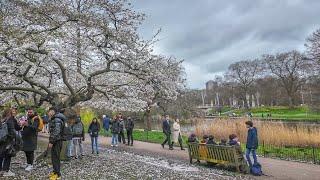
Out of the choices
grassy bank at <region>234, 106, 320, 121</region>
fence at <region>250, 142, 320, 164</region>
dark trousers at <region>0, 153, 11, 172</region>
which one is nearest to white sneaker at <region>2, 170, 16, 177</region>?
dark trousers at <region>0, 153, 11, 172</region>

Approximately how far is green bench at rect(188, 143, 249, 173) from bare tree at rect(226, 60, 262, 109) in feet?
261

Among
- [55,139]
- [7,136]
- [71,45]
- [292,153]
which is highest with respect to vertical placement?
[71,45]

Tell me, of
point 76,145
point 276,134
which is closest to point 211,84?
point 276,134

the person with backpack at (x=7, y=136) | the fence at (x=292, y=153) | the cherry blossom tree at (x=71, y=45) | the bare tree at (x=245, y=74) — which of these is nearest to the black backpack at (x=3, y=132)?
the person with backpack at (x=7, y=136)

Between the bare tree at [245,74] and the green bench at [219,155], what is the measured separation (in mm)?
79664

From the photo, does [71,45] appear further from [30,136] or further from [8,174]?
[8,174]

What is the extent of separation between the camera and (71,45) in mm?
16312

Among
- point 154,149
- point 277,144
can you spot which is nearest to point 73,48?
point 154,149

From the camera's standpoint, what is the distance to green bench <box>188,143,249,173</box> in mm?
13656

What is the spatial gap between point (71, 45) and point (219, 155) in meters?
7.30

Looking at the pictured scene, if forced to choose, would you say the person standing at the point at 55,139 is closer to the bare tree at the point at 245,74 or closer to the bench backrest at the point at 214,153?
the bench backrest at the point at 214,153

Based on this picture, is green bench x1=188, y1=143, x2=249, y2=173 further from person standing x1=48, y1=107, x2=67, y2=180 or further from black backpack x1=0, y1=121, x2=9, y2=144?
black backpack x1=0, y1=121, x2=9, y2=144

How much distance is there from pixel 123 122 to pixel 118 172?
11.4 meters

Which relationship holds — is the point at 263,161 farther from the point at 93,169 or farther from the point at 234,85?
the point at 234,85
